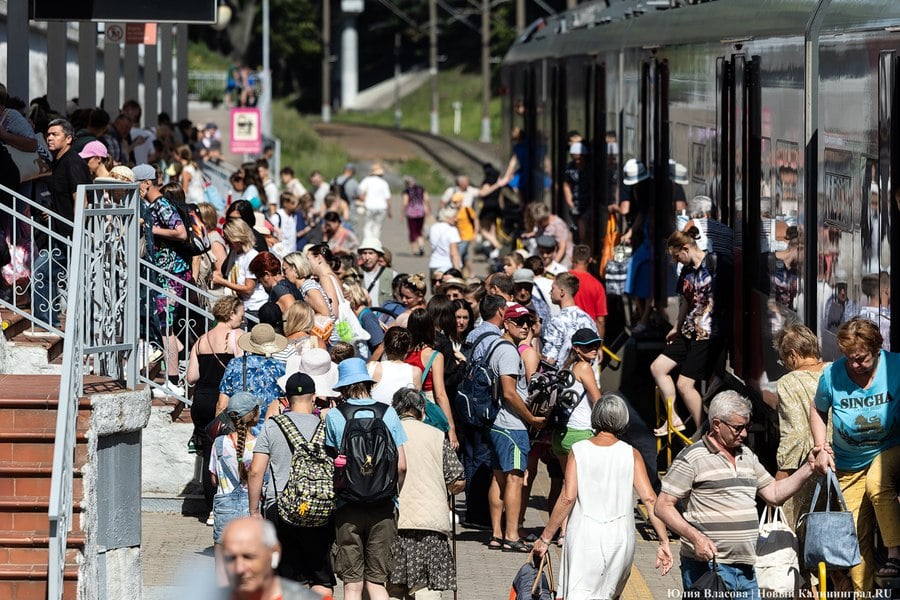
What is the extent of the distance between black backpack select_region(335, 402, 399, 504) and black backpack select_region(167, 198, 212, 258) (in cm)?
492

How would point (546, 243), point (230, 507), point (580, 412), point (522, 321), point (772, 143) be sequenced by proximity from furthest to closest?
point (546, 243), point (522, 321), point (580, 412), point (772, 143), point (230, 507)

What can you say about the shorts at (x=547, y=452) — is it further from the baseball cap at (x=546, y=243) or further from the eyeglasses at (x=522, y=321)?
the baseball cap at (x=546, y=243)

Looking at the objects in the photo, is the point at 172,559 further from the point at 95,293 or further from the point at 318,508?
the point at 318,508

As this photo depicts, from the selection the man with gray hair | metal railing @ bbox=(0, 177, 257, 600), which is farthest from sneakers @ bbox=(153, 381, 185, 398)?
the man with gray hair

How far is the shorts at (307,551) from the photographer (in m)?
8.27

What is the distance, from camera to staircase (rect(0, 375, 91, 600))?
8.67 m

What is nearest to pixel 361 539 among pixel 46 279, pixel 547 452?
pixel 547 452

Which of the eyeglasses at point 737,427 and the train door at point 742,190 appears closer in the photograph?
A: the eyeglasses at point 737,427

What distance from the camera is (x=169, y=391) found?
38.9 ft

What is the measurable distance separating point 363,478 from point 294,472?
35cm

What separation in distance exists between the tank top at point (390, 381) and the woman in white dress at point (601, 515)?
229 centimetres

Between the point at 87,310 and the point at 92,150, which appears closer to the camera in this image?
the point at 87,310

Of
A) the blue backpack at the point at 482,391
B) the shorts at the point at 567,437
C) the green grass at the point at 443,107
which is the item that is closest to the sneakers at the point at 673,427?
the shorts at the point at 567,437

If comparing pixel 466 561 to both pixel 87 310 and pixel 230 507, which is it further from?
pixel 87 310
